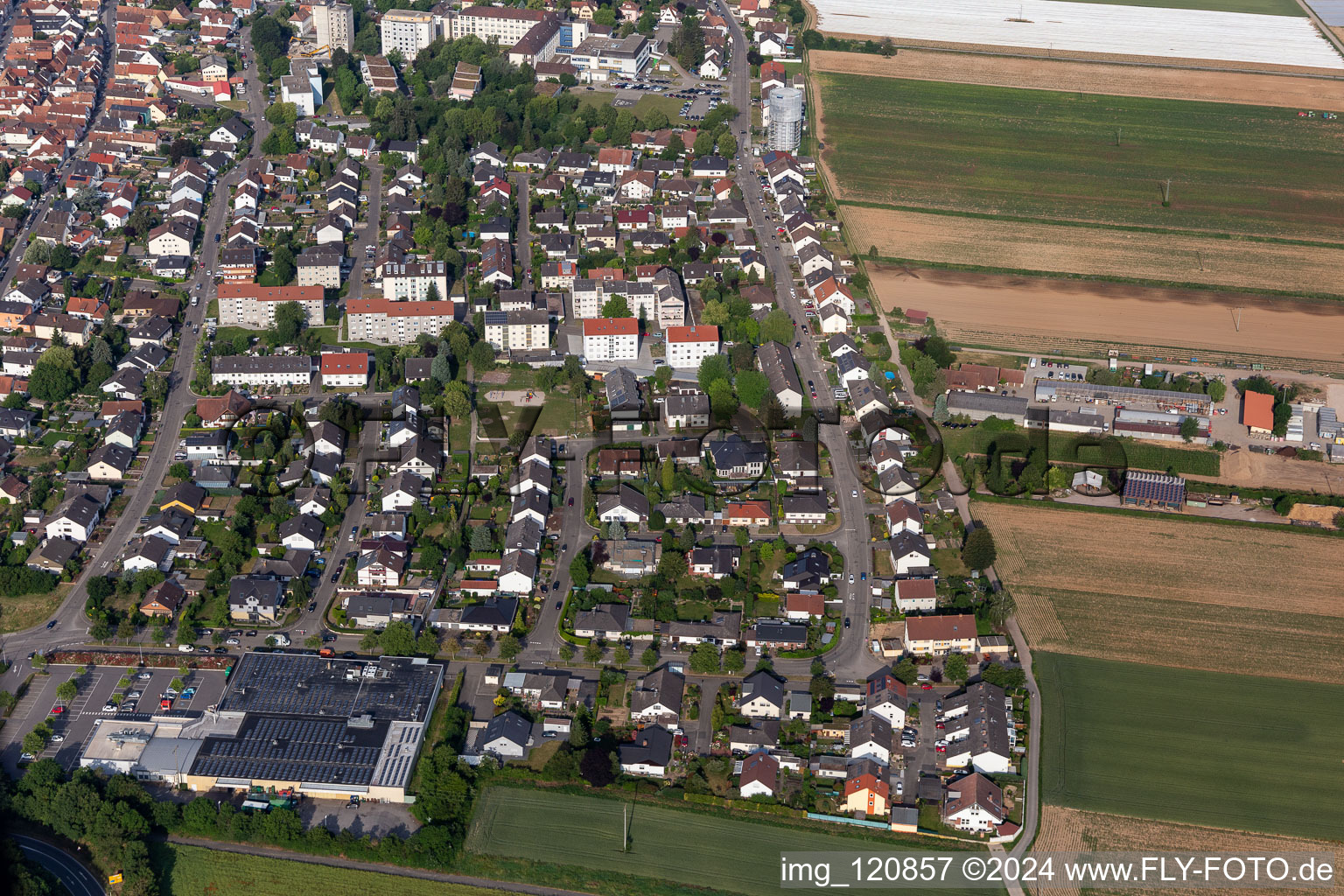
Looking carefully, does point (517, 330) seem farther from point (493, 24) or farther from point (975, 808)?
point (493, 24)

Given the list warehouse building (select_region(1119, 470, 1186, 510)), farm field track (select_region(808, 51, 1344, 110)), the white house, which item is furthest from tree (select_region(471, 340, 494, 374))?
farm field track (select_region(808, 51, 1344, 110))

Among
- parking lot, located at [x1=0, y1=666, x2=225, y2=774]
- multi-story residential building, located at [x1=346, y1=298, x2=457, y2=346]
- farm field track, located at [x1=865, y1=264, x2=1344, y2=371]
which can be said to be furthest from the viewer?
farm field track, located at [x1=865, y1=264, x2=1344, y2=371]

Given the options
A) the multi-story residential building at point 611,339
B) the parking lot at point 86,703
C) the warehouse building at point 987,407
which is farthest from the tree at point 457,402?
the warehouse building at point 987,407

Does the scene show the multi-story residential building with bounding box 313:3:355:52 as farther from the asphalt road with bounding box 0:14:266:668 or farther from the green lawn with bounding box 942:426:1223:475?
the green lawn with bounding box 942:426:1223:475

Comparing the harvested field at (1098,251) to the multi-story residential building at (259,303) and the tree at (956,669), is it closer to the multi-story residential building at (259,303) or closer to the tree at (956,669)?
the multi-story residential building at (259,303)

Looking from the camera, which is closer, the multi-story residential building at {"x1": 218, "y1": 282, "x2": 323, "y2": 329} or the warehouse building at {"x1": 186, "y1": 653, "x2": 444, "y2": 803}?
the warehouse building at {"x1": 186, "y1": 653, "x2": 444, "y2": 803}

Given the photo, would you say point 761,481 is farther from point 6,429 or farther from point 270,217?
point 270,217
